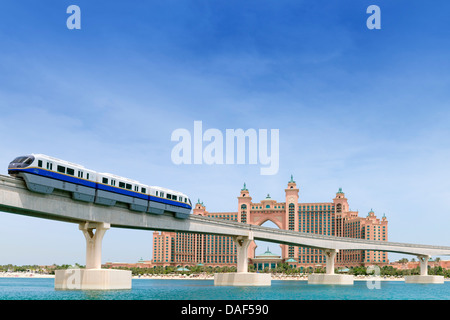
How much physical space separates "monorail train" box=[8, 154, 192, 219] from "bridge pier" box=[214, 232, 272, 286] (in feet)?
72.5

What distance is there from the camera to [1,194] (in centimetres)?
5022

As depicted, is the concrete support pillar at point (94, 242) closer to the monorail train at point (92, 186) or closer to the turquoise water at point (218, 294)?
the monorail train at point (92, 186)

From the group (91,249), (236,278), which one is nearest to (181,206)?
(91,249)

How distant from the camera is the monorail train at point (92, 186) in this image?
171 ft

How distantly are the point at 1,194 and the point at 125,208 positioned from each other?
18885 mm

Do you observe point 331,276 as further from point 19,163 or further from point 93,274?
point 19,163

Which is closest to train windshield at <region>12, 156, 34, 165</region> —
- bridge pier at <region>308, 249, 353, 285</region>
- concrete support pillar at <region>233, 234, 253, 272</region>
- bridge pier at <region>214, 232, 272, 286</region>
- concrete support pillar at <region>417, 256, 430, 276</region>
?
bridge pier at <region>214, 232, 272, 286</region>

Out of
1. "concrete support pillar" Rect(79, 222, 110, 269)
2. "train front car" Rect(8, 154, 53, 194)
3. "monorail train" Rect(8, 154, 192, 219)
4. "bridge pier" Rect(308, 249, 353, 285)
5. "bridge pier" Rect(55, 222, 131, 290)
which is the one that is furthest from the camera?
"bridge pier" Rect(308, 249, 353, 285)

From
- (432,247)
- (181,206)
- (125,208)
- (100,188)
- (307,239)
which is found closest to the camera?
(100,188)

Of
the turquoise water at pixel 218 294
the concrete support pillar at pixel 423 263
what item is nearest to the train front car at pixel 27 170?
the turquoise water at pixel 218 294

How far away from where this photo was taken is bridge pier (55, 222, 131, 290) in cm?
6141

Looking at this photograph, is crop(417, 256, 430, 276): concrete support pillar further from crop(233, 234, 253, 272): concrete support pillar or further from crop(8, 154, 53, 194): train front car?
crop(8, 154, 53, 194): train front car

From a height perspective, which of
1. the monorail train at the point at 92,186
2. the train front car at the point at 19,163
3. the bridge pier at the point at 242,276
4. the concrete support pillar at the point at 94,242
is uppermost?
the train front car at the point at 19,163

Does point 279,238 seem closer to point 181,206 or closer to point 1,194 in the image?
point 181,206
